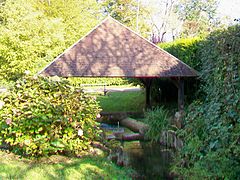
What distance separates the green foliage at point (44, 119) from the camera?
5.18 m

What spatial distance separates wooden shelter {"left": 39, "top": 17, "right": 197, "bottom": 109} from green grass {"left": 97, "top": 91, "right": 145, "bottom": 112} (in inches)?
157

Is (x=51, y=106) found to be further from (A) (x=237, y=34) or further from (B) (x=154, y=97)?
(B) (x=154, y=97)

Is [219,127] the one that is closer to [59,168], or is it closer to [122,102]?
[59,168]

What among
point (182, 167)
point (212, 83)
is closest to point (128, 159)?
point (182, 167)

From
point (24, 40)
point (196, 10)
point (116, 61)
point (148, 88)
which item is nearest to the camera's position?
point (116, 61)

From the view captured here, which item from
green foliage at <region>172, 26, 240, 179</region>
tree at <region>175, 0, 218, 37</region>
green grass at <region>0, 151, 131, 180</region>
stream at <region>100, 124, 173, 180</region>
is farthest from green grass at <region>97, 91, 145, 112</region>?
tree at <region>175, 0, 218, 37</region>

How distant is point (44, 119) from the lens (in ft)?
16.8

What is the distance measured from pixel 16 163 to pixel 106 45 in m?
6.13

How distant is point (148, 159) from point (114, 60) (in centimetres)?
367

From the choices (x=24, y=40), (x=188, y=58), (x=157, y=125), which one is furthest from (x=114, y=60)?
(x=24, y=40)

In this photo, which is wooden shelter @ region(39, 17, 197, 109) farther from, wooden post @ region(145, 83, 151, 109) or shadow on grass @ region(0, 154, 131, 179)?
shadow on grass @ region(0, 154, 131, 179)

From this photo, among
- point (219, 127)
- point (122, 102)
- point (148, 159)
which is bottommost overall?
point (148, 159)

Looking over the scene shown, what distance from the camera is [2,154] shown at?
5.37 metres

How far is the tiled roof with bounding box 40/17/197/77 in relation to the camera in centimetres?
956
